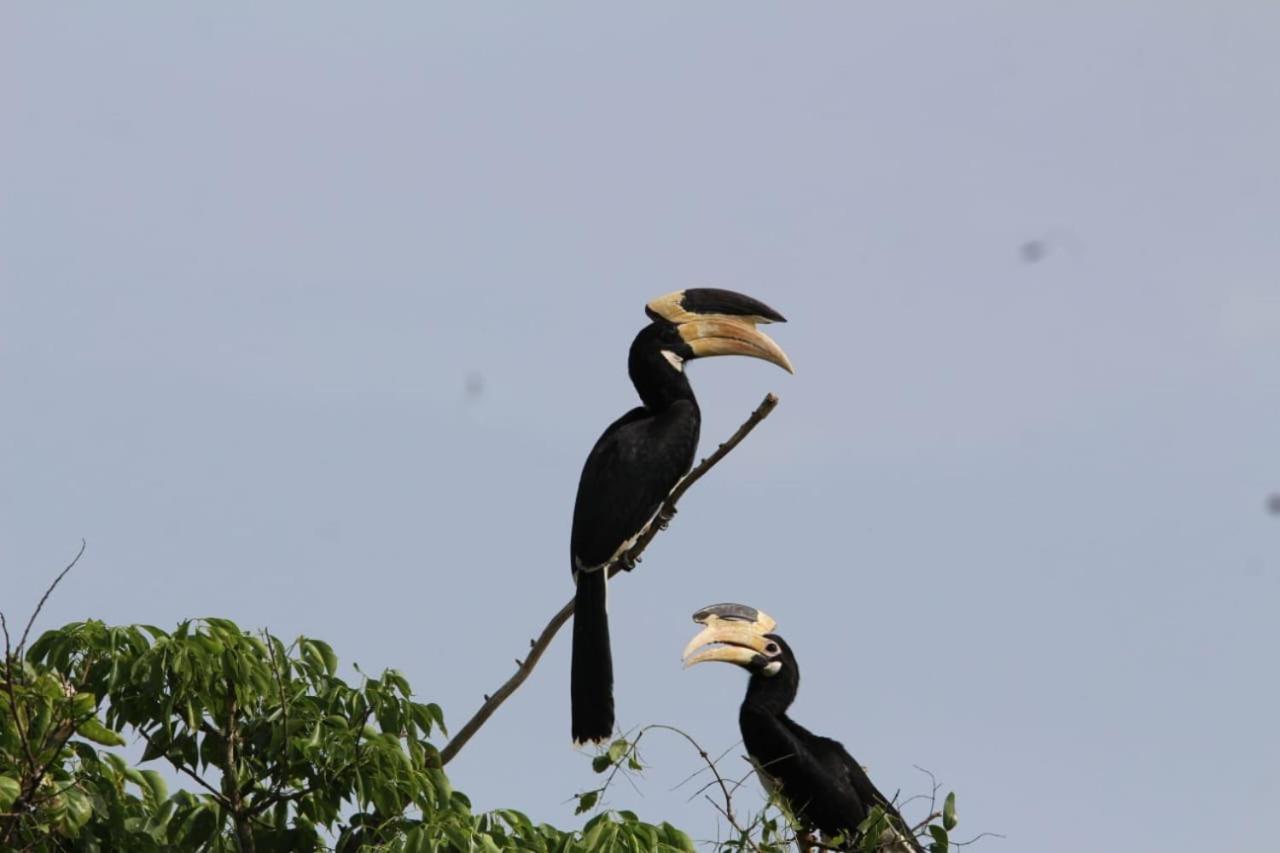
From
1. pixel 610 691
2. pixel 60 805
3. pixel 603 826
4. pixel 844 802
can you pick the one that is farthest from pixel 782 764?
pixel 60 805

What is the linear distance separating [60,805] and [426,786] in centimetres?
92

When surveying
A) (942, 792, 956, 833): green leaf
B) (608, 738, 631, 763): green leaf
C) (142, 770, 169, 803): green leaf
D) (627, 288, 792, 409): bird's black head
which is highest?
(627, 288, 792, 409): bird's black head

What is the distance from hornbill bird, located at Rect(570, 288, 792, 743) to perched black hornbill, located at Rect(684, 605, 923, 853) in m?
0.81

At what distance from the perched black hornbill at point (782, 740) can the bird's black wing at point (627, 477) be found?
2.88ft

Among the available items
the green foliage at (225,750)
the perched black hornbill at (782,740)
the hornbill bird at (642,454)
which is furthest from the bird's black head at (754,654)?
the green foliage at (225,750)

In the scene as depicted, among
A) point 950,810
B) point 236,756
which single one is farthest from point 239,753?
point 950,810

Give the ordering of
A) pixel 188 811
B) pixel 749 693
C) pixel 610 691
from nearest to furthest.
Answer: pixel 188 811
pixel 610 691
pixel 749 693

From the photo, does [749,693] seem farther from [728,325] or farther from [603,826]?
[603,826]

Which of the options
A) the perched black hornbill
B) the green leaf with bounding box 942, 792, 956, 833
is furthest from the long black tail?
the green leaf with bounding box 942, 792, 956, 833

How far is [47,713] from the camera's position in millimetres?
4844

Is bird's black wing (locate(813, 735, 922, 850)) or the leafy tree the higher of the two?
bird's black wing (locate(813, 735, 922, 850))

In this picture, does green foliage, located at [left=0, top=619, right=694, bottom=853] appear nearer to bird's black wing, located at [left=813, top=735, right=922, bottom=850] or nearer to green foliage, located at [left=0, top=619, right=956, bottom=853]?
green foliage, located at [left=0, top=619, right=956, bottom=853]

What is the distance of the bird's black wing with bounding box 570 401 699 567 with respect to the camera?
6801mm

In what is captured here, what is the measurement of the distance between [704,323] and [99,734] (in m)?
3.19
